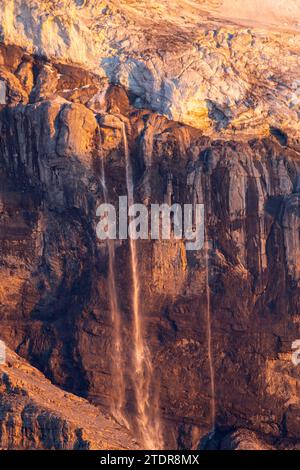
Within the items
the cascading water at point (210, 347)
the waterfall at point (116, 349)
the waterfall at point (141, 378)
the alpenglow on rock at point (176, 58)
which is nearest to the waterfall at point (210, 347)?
the cascading water at point (210, 347)

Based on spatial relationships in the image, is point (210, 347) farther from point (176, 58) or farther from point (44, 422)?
point (176, 58)

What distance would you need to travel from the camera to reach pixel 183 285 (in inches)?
2766

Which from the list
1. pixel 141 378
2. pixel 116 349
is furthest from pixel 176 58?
pixel 141 378

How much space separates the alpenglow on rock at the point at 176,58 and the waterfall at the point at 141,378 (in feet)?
14.9

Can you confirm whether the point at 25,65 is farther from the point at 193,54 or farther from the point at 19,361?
the point at 19,361

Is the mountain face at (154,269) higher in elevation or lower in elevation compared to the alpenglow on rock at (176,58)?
lower

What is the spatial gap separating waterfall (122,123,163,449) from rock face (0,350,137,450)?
7.92 ft

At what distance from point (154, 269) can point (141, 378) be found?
3965mm

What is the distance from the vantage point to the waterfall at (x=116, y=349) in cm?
6938

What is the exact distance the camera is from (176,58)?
73.3m

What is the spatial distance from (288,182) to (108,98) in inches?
296

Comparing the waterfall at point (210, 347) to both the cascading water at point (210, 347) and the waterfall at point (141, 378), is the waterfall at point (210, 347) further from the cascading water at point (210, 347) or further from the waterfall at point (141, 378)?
the waterfall at point (141, 378)

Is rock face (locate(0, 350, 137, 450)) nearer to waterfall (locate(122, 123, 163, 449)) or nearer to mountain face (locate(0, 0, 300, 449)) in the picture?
waterfall (locate(122, 123, 163, 449))


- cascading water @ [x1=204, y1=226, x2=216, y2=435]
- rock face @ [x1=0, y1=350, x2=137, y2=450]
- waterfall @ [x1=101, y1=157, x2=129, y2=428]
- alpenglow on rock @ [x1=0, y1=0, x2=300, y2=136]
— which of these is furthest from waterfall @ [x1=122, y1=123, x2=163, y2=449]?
alpenglow on rock @ [x1=0, y1=0, x2=300, y2=136]
